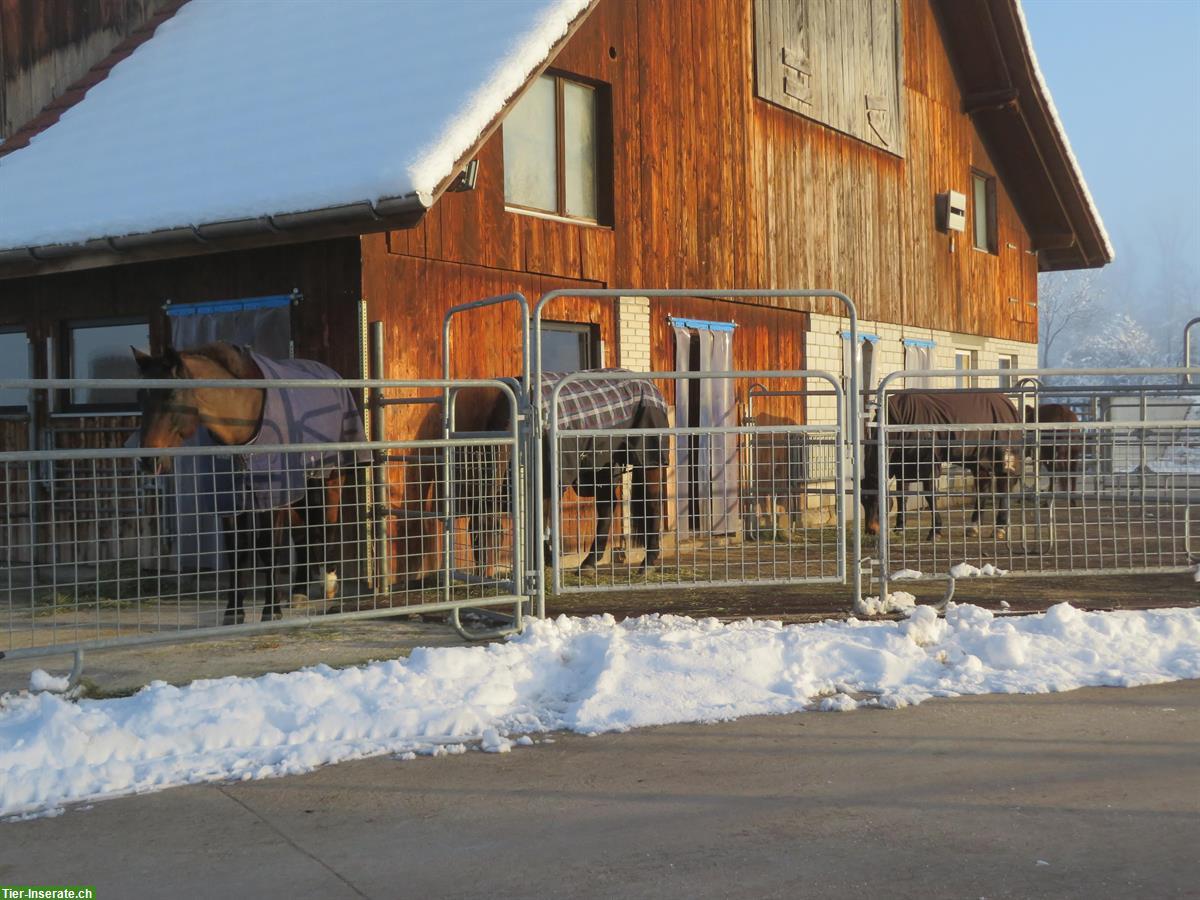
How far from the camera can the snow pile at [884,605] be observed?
7.73 metres

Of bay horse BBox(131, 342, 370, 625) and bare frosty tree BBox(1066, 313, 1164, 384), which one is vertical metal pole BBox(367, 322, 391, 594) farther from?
bare frosty tree BBox(1066, 313, 1164, 384)

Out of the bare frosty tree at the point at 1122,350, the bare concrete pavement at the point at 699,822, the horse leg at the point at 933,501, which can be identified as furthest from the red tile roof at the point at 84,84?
the bare frosty tree at the point at 1122,350

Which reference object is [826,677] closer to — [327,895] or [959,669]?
[959,669]

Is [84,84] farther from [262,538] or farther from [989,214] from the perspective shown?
[989,214]

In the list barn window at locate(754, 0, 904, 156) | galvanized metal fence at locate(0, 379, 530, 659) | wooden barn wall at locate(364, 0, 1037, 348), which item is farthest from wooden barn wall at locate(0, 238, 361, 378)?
barn window at locate(754, 0, 904, 156)

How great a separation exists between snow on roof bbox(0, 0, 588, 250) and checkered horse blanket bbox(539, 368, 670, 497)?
6.75 feet

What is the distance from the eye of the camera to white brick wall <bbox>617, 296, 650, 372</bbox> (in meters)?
11.7

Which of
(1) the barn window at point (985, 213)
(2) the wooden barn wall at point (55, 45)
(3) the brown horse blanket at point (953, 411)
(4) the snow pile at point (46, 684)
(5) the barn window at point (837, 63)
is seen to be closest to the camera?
(4) the snow pile at point (46, 684)

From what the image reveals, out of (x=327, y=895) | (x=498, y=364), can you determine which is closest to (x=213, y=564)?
(x=498, y=364)

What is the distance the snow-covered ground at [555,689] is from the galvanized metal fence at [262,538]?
1.87ft

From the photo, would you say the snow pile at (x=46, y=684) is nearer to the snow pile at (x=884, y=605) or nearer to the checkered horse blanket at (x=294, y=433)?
the checkered horse blanket at (x=294, y=433)

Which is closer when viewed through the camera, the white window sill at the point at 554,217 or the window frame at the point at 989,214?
the white window sill at the point at 554,217

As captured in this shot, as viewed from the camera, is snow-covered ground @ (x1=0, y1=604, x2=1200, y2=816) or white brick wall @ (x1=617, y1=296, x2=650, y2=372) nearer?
snow-covered ground @ (x1=0, y1=604, x2=1200, y2=816)

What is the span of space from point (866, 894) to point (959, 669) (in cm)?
303
